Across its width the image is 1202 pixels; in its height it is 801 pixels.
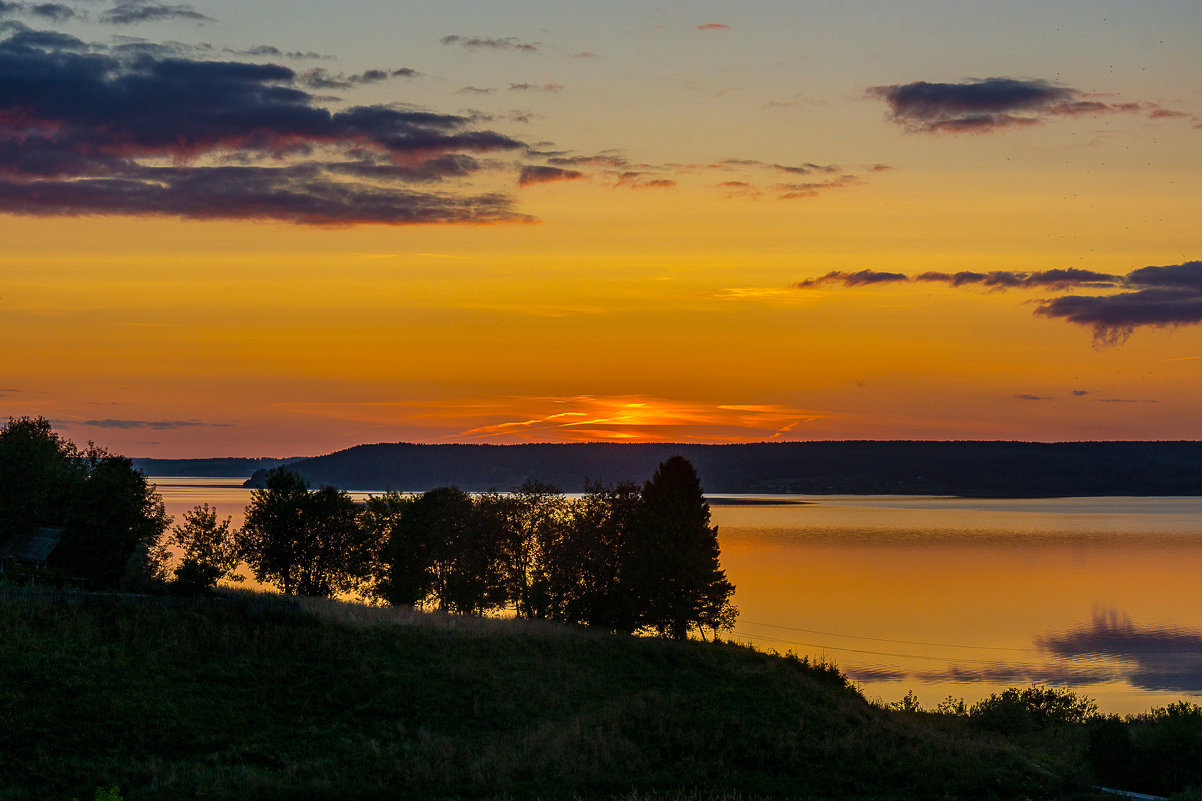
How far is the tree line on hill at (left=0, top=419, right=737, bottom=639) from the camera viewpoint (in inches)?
2800

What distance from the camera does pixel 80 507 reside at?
A: 226 ft

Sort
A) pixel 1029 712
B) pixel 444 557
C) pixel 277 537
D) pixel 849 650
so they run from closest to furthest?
pixel 1029 712
pixel 444 557
pixel 849 650
pixel 277 537

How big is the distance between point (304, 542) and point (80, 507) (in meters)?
30.9

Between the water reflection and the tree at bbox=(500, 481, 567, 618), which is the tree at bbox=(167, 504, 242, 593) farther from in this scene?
the water reflection

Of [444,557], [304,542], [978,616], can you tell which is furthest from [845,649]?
[304,542]

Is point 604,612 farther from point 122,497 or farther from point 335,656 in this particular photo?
point 122,497

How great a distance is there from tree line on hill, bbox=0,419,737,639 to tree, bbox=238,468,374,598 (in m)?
0.14

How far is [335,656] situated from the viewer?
5256 centimetres

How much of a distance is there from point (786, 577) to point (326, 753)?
11815cm

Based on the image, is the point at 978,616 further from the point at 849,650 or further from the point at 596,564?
the point at 596,564

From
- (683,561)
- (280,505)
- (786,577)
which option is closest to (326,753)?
(683,561)

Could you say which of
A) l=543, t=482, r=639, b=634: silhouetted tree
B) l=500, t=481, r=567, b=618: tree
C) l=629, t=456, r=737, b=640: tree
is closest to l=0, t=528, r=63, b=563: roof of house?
l=500, t=481, r=567, b=618: tree

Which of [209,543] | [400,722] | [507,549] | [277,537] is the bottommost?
[400,722]

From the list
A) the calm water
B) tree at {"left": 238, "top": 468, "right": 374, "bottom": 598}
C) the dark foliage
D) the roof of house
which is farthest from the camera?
tree at {"left": 238, "top": 468, "right": 374, "bottom": 598}
